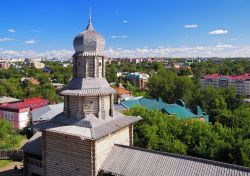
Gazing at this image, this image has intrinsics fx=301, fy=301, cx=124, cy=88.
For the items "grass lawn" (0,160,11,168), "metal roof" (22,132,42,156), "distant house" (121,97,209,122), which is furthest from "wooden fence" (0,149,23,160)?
"distant house" (121,97,209,122)

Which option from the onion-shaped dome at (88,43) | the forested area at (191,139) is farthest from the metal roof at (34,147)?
the forested area at (191,139)

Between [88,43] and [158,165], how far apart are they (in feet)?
27.9

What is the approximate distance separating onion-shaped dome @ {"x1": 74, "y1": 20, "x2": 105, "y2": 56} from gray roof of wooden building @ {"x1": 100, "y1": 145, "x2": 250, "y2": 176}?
243 inches

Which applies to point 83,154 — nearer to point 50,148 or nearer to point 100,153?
point 100,153

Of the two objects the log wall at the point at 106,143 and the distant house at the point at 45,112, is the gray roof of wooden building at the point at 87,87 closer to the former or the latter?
the log wall at the point at 106,143

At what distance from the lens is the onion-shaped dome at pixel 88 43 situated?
1892 centimetres

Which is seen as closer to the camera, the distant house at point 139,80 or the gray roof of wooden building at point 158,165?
the gray roof of wooden building at point 158,165

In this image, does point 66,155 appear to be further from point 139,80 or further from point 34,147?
point 139,80

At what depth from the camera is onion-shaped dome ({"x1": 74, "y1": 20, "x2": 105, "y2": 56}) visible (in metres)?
18.9

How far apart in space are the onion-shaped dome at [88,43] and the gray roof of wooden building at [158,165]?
20.2 ft

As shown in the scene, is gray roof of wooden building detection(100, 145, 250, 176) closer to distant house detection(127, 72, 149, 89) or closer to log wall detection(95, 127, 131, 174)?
log wall detection(95, 127, 131, 174)

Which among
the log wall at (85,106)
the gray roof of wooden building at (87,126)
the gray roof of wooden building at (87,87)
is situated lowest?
the gray roof of wooden building at (87,126)

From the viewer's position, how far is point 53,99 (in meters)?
67.0

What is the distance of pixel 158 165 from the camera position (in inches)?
643
